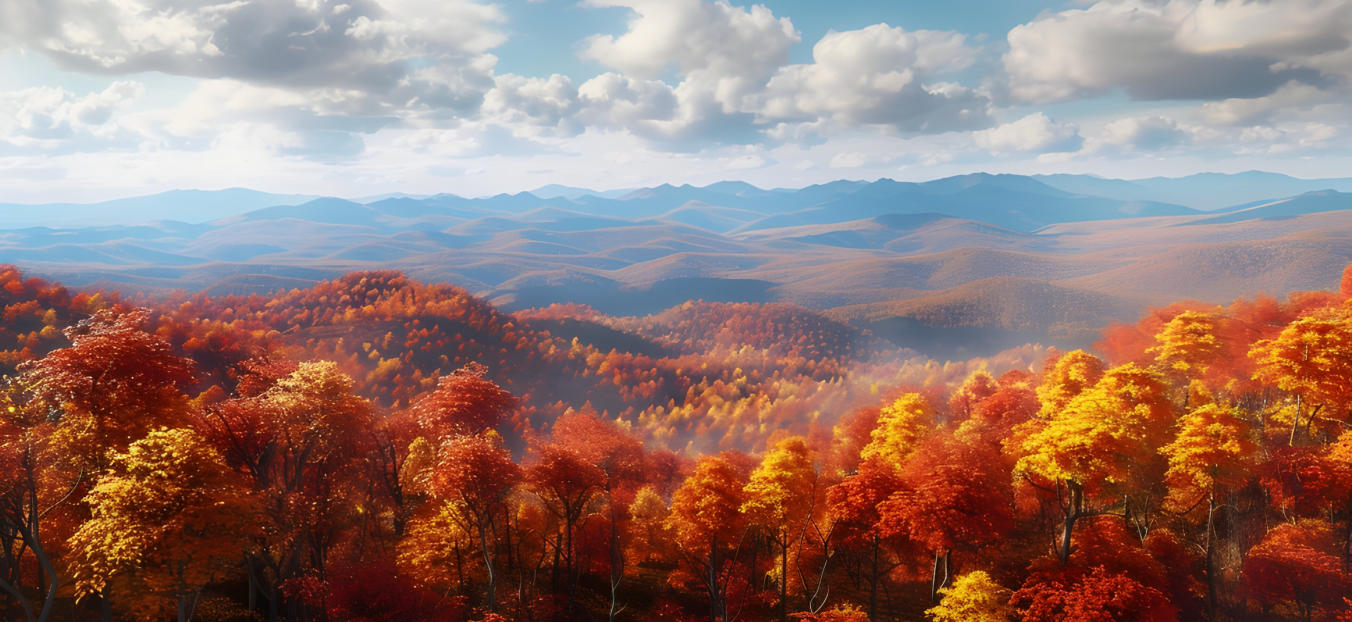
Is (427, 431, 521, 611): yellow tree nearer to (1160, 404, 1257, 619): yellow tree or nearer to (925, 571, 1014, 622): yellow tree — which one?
(925, 571, 1014, 622): yellow tree

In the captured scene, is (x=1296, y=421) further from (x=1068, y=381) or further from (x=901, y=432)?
(x=901, y=432)

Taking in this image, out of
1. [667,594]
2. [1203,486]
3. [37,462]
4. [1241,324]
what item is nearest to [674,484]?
[667,594]

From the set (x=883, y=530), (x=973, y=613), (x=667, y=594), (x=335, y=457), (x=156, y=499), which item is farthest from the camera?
(x=667, y=594)

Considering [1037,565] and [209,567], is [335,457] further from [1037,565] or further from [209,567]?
[1037,565]

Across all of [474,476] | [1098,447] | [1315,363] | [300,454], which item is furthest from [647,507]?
[1315,363]

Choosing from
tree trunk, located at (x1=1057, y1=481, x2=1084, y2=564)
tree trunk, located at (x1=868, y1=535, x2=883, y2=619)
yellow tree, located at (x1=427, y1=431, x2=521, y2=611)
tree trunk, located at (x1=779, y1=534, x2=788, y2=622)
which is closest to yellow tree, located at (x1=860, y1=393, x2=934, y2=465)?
tree trunk, located at (x1=868, y1=535, x2=883, y2=619)
